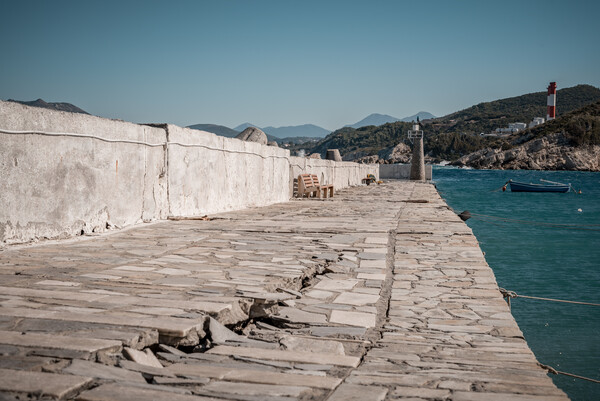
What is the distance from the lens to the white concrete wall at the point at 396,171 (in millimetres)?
47812

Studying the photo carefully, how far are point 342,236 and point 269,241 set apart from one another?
1.12m

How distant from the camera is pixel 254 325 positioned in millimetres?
3498

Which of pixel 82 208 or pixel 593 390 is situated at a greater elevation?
pixel 82 208

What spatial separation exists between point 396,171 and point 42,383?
1851 inches

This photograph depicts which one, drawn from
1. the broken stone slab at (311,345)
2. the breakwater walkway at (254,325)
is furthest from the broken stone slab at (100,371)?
the broken stone slab at (311,345)

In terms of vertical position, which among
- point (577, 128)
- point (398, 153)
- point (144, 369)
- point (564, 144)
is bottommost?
point (144, 369)

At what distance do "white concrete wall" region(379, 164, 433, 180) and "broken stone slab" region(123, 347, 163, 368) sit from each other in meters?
46.0

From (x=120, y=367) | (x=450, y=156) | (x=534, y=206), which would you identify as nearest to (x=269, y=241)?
(x=120, y=367)

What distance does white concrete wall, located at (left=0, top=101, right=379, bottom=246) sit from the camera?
5.61 m

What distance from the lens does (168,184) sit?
337 inches

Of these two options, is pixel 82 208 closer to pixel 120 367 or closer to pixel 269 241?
pixel 269 241

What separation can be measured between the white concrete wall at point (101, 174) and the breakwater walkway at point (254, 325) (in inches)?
19.6

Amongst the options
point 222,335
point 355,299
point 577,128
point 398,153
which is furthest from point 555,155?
point 222,335

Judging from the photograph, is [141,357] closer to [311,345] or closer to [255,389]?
[255,389]
